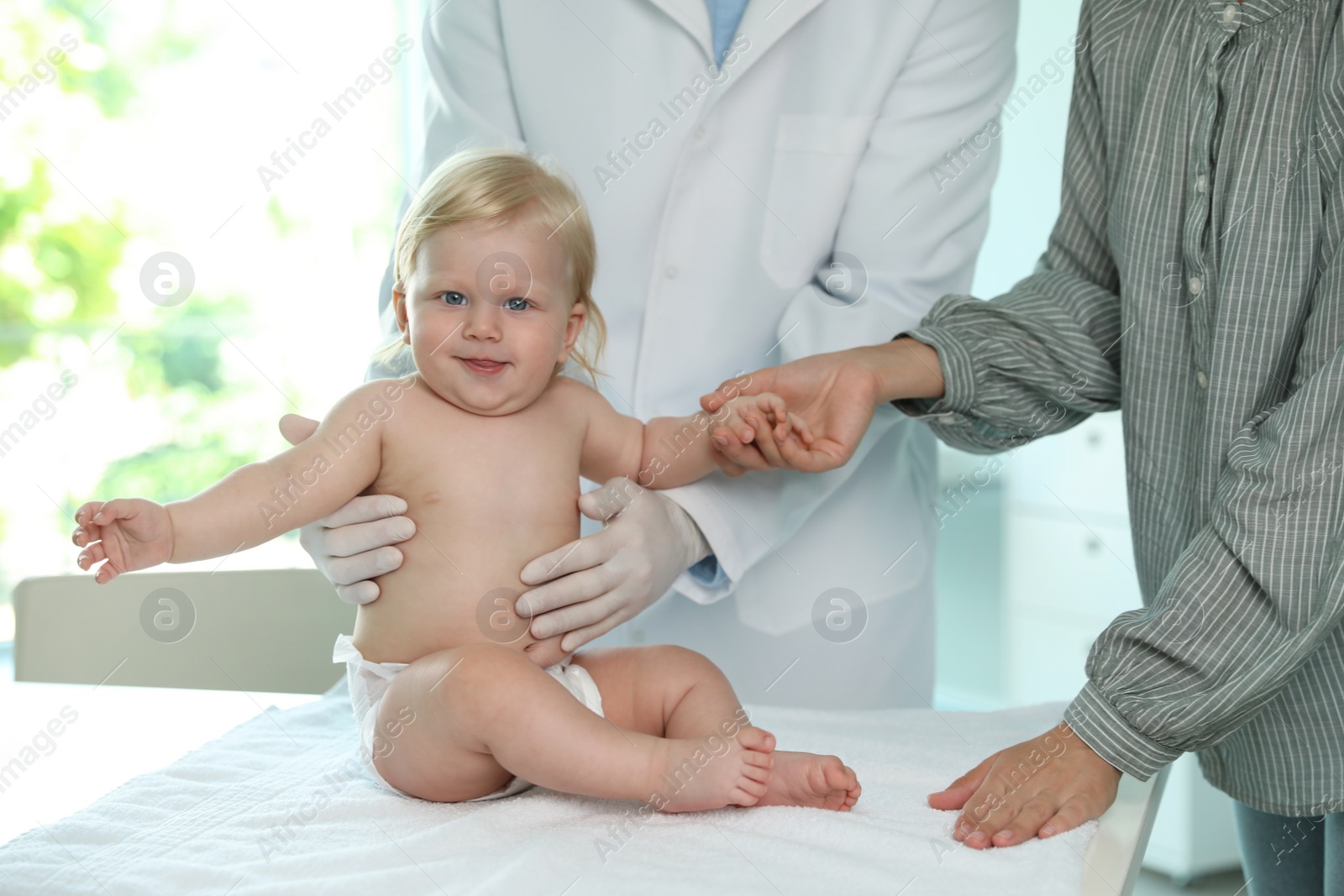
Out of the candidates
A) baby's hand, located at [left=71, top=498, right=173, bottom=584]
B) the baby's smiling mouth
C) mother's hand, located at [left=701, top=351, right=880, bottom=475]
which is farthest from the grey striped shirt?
baby's hand, located at [left=71, top=498, right=173, bottom=584]

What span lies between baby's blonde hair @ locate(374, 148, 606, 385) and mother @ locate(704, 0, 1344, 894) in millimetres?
251

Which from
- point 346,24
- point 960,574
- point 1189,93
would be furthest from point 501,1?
point 960,574

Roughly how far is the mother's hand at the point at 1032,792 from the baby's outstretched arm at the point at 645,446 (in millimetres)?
423

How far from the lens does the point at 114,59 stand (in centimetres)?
360

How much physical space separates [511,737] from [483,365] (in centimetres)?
36

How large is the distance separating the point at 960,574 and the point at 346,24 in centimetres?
259

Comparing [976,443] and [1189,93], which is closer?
[1189,93]

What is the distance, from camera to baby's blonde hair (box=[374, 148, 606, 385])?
3.23 feet

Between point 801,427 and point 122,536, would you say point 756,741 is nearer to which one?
point 801,427

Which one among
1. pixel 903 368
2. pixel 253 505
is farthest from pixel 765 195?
pixel 253 505

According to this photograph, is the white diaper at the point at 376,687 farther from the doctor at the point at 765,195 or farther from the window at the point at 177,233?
the window at the point at 177,233

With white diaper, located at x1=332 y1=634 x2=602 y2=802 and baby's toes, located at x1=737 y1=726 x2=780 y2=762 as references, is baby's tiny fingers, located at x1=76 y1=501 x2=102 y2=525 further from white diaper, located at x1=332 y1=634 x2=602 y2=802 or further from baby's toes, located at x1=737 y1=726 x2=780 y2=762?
baby's toes, located at x1=737 y1=726 x2=780 y2=762

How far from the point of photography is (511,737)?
0.80 metres

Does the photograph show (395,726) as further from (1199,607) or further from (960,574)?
(960,574)
